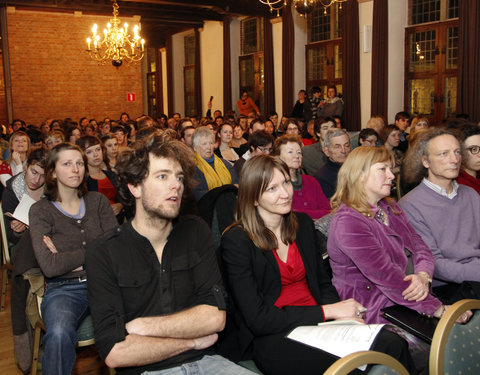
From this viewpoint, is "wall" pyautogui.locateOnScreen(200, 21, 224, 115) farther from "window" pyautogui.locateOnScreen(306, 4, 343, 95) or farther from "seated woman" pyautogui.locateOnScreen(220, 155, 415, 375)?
"seated woman" pyautogui.locateOnScreen(220, 155, 415, 375)

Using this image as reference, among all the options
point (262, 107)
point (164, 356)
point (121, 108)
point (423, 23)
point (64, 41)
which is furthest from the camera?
point (121, 108)

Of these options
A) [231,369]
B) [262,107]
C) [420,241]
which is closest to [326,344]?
[231,369]

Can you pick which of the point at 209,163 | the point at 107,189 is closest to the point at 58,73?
the point at 209,163

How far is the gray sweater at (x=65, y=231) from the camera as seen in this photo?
258cm

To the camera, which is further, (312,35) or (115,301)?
(312,35)

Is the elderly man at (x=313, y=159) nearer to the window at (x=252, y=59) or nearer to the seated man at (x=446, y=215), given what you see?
the seated man at (x=446, y=215)

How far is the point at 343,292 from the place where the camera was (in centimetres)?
248

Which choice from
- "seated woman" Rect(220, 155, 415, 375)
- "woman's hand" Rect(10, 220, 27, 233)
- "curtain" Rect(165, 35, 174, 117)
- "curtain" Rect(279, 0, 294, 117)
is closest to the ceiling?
"curtain" Rect(279, 0, 294, 117)

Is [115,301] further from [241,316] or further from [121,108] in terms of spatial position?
[121,108]

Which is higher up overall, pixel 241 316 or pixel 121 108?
pixel 121 108

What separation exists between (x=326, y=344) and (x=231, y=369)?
39 cm

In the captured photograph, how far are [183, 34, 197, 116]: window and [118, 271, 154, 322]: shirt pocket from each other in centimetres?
1498

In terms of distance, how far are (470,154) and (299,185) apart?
130 cm

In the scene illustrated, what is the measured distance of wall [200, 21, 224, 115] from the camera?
14.6m
